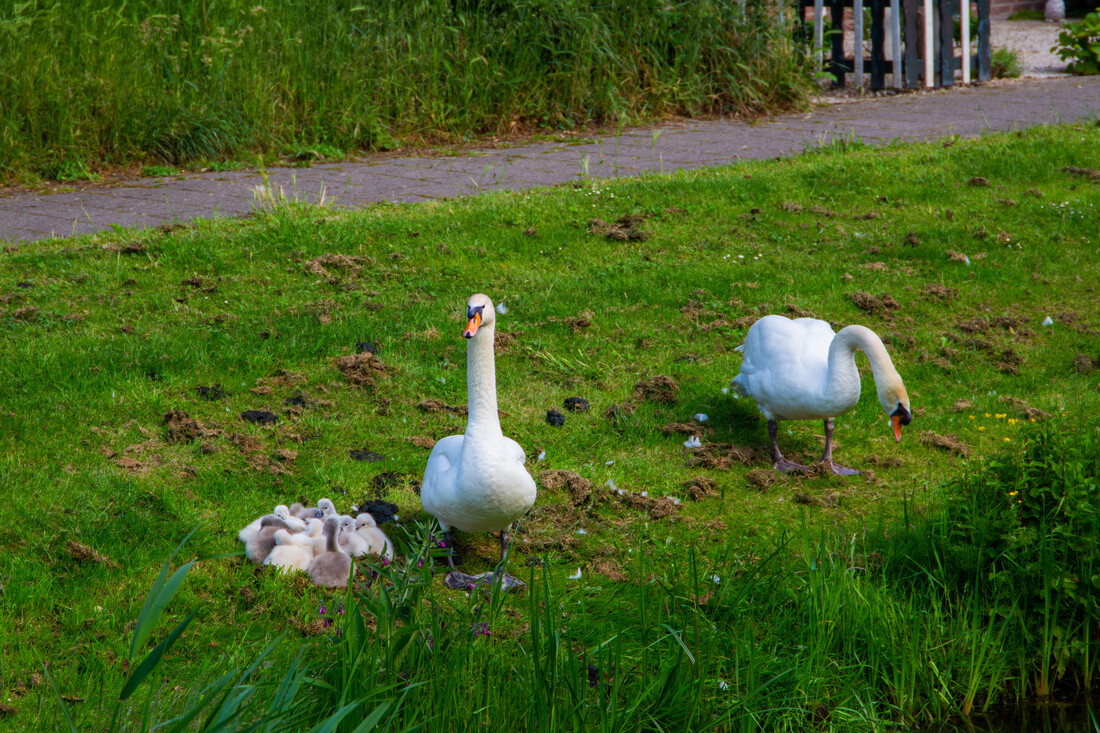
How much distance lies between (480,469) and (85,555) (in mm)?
1615

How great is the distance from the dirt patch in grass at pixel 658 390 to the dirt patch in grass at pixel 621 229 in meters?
2.15

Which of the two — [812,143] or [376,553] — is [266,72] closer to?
[812,143]

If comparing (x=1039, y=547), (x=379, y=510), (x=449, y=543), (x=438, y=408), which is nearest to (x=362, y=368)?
(x=438, y=408)

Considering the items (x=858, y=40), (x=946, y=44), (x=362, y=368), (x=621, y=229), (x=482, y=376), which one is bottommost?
(x=362, y=368)

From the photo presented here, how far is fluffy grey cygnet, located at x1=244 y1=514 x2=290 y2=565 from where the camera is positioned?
4141mm

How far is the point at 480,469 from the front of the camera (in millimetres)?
3844

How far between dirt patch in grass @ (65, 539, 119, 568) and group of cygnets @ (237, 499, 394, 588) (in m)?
0.50

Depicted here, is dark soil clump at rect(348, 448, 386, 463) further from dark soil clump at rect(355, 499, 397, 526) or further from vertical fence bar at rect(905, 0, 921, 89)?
vertical fence bar at rect(905, 0, 921, 89)

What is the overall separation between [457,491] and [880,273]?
454cm

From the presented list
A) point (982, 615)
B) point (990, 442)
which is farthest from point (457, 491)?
point (990, 442)

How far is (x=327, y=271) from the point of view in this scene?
7.20 m

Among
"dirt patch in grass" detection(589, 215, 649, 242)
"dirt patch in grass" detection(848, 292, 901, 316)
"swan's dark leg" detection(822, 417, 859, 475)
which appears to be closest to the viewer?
"swan's dark leg" detection(822, 417, 859, 475)

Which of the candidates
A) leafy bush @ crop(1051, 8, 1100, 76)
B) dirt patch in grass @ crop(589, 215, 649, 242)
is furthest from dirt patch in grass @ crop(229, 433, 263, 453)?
leafy bush @ crop(1051, 8, 1100, 76)

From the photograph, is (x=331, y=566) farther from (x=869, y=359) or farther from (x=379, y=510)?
(x=869, y=359)
